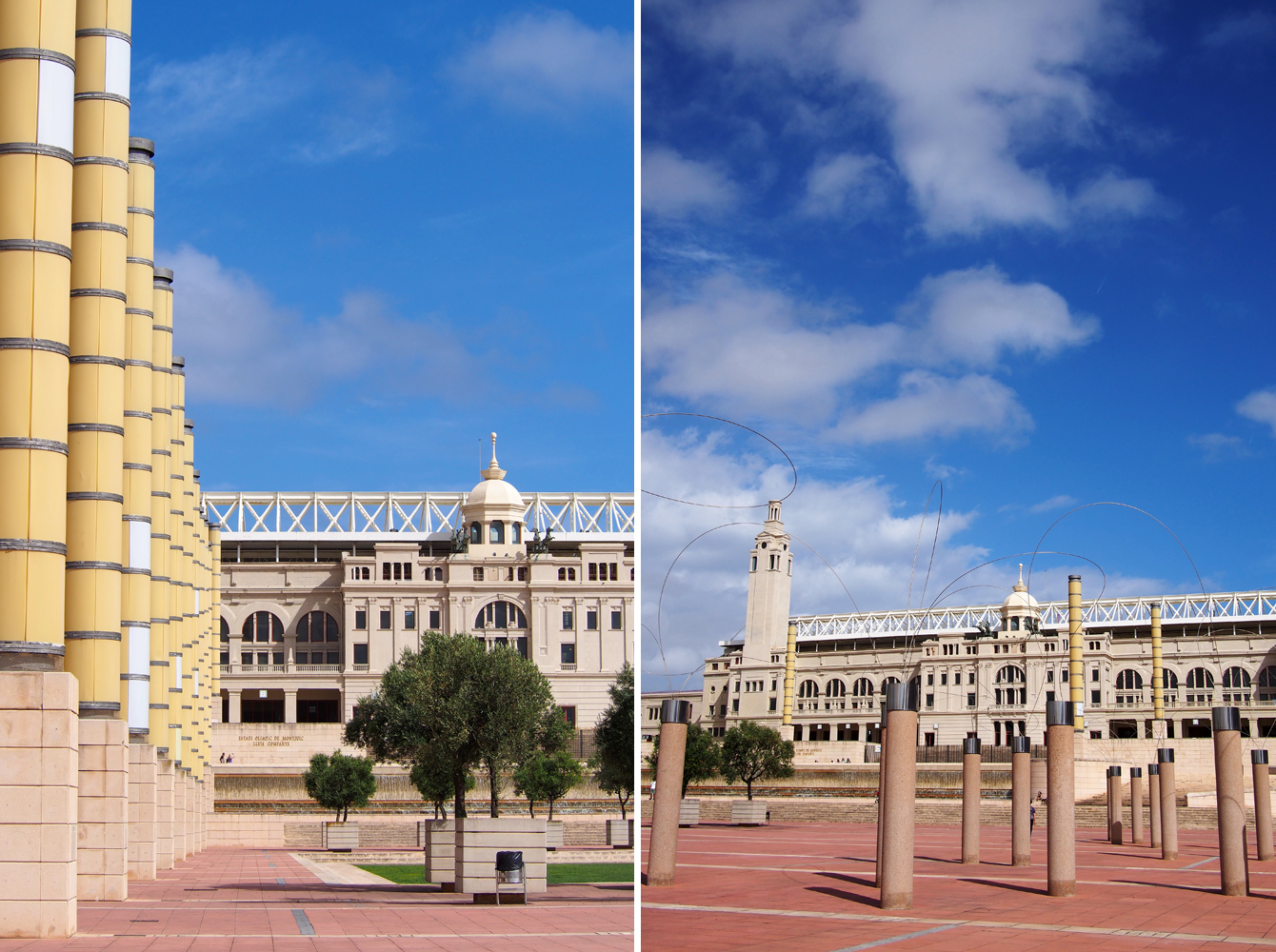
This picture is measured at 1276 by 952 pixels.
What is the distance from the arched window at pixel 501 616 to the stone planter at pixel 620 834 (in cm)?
5312

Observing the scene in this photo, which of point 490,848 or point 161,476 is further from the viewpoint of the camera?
point 161,476

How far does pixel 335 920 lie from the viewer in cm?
1781

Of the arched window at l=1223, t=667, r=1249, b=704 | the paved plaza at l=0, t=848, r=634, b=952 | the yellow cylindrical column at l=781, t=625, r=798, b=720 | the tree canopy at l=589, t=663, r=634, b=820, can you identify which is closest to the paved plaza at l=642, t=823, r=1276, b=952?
the paved plaza at l=0, t=848, r=634, b=952

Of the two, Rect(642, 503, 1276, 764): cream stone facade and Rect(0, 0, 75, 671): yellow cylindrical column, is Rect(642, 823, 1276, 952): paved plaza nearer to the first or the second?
Rect(0, 0, 75, 671): yellow cylindrical column

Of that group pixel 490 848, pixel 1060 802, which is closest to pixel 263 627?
pixel 490 848

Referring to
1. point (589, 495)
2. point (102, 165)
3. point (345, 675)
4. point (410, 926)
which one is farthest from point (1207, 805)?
point (589, 495)

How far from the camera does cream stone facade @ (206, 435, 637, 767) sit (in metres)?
93.0

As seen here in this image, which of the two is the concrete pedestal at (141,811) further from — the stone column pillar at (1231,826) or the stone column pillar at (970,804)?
the stone column pillar at (1231,826)

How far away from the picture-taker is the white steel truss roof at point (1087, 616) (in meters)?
113

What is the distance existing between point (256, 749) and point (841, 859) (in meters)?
59.6

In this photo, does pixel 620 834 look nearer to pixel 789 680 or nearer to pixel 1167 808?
pixel 1167 808

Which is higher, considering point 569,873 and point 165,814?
point 165,814

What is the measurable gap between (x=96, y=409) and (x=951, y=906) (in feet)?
50.8

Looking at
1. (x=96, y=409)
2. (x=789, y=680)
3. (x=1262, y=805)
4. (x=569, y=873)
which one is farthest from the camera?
(x=789, y=680)
